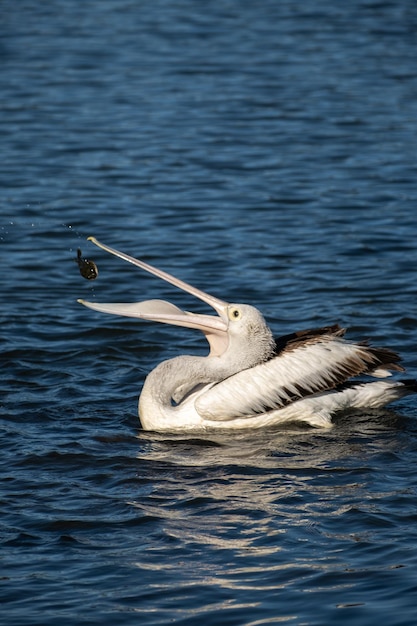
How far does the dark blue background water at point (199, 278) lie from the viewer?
5.45m

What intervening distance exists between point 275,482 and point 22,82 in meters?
10.8

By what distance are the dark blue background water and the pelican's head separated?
49 centimetres

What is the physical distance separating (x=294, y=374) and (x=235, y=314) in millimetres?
469

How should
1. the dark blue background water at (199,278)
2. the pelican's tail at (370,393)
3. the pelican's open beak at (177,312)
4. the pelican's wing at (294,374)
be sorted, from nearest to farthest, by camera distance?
the dark blue background water at (199,278) → the pelican's wing at (294,374) → the pelican's open beak at (177,312) → the pelican's tail at (370,393)

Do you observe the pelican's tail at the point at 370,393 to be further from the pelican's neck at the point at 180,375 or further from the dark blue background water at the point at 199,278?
the pelican's neck at the point at 180,375

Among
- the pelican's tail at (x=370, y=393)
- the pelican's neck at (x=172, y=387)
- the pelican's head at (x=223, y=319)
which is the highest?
the pelican's head at (x=223, y=319)

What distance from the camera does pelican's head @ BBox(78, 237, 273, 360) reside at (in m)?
7.28

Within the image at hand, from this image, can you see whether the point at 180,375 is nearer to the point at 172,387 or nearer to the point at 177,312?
the point at 172,387

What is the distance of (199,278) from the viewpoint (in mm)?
10102

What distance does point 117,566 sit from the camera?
5.49 meters

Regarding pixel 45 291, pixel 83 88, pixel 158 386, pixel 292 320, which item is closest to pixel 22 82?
pixel 83 88

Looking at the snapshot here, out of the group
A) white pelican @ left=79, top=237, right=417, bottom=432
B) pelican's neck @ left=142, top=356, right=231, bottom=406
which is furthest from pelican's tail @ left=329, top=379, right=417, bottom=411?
pelican's neck @ left=142, top=356, right=231, bottom=406

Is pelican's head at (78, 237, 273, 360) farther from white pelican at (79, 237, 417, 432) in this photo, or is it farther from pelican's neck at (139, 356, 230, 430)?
pelican's neck at (139, 356, 230, 430)

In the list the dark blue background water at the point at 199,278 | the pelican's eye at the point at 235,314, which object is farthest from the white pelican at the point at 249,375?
the dark blue background water at the point at 199,278
